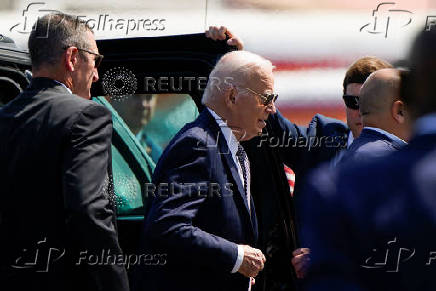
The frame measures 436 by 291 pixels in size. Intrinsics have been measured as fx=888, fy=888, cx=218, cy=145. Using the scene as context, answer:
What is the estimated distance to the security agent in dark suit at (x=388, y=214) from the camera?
1450 mm

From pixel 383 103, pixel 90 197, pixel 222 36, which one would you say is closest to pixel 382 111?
pixel 383 103

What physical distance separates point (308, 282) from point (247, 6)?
423 centimetres

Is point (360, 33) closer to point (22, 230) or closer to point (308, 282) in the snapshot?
point (22, 230)

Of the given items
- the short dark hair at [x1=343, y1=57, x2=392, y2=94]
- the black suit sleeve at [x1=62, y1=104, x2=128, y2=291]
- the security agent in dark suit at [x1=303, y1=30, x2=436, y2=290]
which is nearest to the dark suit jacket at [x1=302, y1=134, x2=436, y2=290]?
the security agent in dark suit at [x1=303, y1=30, x2=436, y2=290]

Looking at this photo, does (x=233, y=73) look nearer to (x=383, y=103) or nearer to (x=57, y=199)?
(x=383, y=103)

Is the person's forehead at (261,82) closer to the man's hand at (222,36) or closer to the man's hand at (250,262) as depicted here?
the man's hand at (222,36)

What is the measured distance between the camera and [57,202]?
2.74 m

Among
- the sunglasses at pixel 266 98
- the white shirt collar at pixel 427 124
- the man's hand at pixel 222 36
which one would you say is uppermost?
the white shirt collar at pixel 427 124

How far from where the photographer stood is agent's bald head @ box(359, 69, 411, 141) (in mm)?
3105

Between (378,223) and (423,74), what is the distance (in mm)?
259

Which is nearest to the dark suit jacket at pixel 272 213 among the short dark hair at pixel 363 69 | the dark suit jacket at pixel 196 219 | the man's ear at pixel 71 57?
the dark suit jacket at pixel 196 219

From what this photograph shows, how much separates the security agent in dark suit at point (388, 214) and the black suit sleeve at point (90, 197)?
1.27 metres

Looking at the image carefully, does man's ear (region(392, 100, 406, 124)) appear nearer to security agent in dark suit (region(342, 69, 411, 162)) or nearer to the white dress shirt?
security agent in dark suit (region(342, 69, 411, 162))

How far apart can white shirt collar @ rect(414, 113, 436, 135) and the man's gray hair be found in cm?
187
